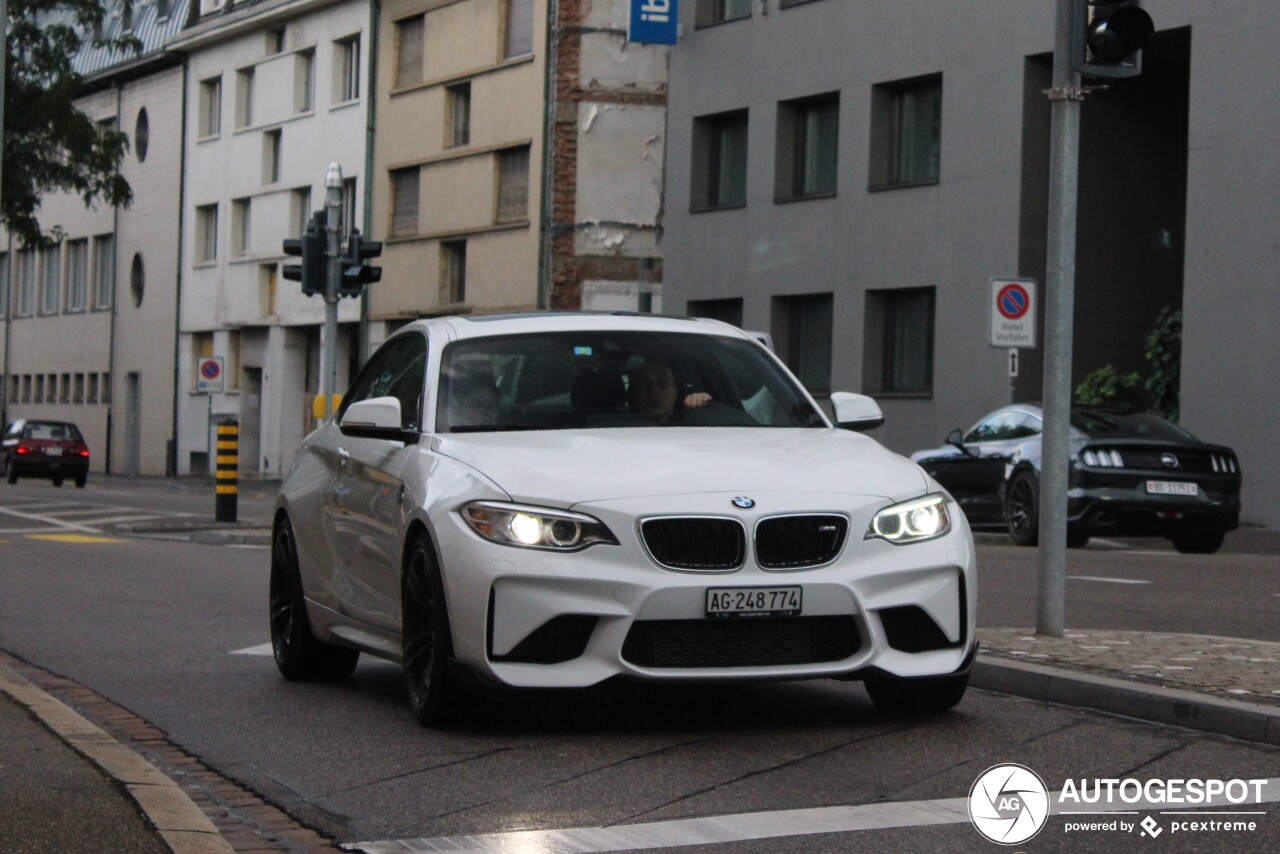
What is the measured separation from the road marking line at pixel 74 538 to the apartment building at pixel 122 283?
3679 cm

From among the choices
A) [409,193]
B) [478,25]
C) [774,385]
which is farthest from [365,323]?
[774,385]

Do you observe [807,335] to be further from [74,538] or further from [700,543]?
[700,543]

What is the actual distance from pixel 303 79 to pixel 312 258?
101 ft

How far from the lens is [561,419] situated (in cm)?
855

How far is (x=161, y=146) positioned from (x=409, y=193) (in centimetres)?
1586

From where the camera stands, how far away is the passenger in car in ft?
28.5

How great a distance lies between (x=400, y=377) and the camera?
938 cm

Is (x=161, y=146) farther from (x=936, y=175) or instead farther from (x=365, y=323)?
(x=936, y=175)

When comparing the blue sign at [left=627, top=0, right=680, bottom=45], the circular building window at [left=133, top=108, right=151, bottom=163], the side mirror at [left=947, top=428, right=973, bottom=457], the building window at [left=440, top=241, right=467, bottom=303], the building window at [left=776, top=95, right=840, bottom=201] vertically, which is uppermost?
the circular building window at [left=133, top=108, right=151, bottom=163]

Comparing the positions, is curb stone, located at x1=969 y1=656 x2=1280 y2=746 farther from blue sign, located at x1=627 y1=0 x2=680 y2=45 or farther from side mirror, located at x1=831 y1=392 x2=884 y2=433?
blue sign, located at x1=627 y1=0 x2=680 y2=45

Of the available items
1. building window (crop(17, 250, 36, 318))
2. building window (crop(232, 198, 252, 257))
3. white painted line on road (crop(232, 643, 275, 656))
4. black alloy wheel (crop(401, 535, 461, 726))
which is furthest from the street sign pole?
building window (crop(17, 250, 36, 318))

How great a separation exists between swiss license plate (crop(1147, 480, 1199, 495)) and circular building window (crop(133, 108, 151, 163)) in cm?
4791

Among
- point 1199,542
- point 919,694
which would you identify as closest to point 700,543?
point 919,694

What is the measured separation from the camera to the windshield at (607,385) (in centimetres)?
859
